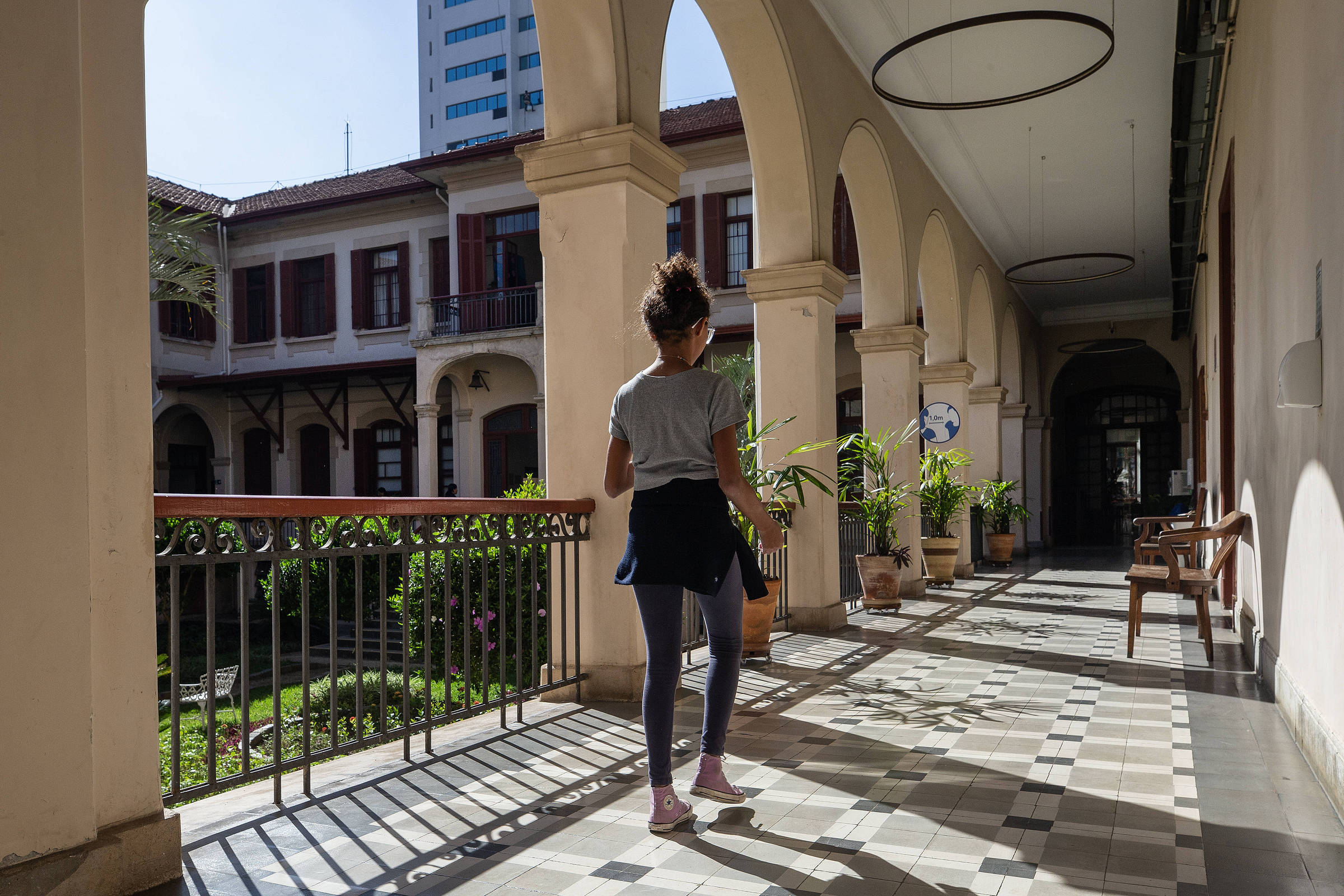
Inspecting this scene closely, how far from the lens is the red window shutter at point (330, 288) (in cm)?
2123

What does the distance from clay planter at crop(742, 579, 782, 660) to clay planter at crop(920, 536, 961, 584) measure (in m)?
5.28

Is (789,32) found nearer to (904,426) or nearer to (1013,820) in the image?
(904,426)

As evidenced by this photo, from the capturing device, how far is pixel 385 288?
21094 mm

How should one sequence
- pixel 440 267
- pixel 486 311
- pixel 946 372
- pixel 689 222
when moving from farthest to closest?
pixel 440 267 < pixel 486 311 < pixel 689 222 < pixel 946 372

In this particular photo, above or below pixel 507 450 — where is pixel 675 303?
above

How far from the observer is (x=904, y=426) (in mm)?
10469

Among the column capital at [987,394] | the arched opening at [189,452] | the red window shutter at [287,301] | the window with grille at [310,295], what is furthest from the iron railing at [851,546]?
the arched opening at [189,452]

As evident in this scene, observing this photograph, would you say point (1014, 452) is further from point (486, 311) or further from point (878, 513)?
point (878, 513)

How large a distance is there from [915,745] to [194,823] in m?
2.50

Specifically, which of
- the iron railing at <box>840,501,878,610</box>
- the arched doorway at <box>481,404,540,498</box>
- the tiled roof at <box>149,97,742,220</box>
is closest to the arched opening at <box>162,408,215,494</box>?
the tiled roof at <box>149,97,742,220</box>

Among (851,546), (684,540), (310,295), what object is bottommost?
(851,546)

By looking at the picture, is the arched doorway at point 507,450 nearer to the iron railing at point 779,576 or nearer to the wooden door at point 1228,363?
the iron railing at point 779,576

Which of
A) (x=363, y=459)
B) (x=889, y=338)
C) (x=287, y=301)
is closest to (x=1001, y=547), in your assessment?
(x=889, y=338)

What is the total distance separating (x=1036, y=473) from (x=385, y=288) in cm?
1365
